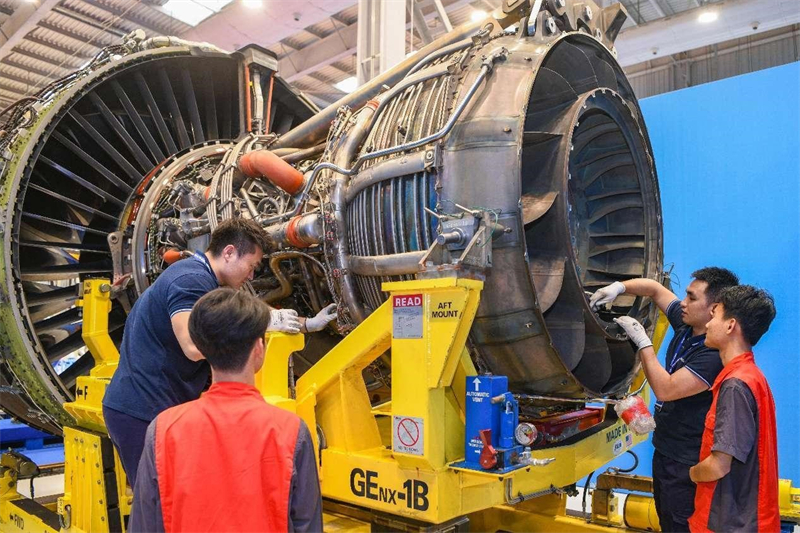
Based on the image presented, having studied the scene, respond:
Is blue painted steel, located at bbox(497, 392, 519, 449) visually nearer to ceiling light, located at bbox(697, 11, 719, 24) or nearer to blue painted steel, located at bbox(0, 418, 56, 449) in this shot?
blue painted steel, located at bbox(0, 418, 56, 449)

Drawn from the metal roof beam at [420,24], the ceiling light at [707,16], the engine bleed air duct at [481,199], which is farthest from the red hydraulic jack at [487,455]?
the ceiling light at [707,16]

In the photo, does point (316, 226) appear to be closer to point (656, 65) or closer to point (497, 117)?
point (497, 117)

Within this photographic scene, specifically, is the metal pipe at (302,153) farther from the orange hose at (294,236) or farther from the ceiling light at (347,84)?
the ceiling light at (347,84)

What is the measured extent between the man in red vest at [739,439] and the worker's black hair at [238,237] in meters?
1.73

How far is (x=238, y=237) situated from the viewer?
2.37 m

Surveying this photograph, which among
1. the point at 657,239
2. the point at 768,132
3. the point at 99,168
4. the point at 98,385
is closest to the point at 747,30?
the point at 768,132

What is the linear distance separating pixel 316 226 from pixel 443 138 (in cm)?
73

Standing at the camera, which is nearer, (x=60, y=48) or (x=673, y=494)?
(x=673, y=494)

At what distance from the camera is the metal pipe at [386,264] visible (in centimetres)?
237

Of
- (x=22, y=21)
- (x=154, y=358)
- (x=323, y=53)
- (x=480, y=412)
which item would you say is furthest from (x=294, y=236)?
(x=323, y=53)

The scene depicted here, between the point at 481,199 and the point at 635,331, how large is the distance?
91 centimetres

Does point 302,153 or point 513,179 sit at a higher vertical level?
point 302,153

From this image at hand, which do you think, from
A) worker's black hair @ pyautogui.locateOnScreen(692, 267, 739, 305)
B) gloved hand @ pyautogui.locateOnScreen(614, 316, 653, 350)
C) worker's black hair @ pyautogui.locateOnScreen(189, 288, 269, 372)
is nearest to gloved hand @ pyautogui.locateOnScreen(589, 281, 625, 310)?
gloved hand @ pyautogui.locateOnScreen(614, 316, 653, 350)

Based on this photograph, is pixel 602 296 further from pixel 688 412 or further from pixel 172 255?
pixel 172 255
